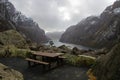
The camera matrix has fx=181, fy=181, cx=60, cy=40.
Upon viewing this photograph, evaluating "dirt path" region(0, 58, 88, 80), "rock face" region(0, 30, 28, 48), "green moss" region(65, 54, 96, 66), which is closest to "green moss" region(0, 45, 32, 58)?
"dirt path" region(0, 58, 88, 80)

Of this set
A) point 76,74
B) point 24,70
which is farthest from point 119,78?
point 24,70

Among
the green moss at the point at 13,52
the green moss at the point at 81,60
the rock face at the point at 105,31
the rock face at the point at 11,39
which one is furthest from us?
the rock face at the point at 105,31

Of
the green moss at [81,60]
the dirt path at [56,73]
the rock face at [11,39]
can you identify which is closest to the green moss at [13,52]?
the dirt path at [56,73]

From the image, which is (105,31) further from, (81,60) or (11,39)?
(81,60)

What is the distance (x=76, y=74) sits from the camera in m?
13.0

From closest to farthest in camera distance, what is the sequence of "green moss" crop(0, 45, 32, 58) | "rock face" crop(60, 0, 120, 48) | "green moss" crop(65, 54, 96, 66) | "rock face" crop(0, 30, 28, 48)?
"green moss" crop(65, 54, 96, 66)
"green moss" crop(0, 45, 32, 58)
"rock face" crop(0, 30, 28, 48)
"rock face" crop(60, 0, 120, 48)

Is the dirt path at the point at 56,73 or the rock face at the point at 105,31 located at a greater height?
the rock face at the point at 105,31

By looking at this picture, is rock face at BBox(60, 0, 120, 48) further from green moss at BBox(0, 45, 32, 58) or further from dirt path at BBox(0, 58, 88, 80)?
dirt path at BBox(0, 58, 88, 80)

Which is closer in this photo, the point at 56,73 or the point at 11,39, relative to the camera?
the point at 56,73

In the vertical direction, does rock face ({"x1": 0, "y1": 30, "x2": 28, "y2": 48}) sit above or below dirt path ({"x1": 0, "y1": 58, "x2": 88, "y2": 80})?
above

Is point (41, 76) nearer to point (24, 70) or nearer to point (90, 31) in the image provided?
point (24, 70)

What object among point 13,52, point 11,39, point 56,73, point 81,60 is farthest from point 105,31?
point 56,73

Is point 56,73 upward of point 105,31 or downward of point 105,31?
downward

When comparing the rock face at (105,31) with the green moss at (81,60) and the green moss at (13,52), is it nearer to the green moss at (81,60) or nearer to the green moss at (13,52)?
the green moss at (13,52)
